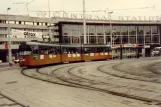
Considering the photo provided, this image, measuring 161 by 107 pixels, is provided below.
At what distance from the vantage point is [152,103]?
10.5 meters

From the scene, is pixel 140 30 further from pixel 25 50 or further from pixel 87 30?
pixel 25 50

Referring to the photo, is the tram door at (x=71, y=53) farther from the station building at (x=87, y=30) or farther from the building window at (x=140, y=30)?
the building window at (x=140, y=30)

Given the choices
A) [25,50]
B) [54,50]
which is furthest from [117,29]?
[25,50]

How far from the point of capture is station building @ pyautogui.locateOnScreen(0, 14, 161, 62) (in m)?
71.8

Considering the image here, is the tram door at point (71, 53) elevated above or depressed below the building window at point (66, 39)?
below

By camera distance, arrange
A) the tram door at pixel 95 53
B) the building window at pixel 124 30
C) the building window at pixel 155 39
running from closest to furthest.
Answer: the tram door at pixel 95 53
the building window at pixel 124 30
the building window at pixel 155 39

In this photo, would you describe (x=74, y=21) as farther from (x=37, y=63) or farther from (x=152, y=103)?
(x=152, y=103)

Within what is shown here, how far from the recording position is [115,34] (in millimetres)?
78938

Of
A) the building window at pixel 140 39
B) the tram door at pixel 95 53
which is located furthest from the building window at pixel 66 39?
the tram door at pixel 95 53

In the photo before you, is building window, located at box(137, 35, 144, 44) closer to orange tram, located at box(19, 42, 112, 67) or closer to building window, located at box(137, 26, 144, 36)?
building window, located at box(137, 26, 144, 36)

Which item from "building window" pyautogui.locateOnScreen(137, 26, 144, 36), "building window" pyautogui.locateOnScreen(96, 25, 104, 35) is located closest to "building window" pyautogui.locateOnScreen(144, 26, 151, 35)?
"building window" pyautogui.locateOnScreen(137, 26, 144, 36)

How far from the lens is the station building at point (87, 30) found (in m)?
71.8

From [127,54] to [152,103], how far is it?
205 feet

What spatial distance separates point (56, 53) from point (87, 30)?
4091 cm
